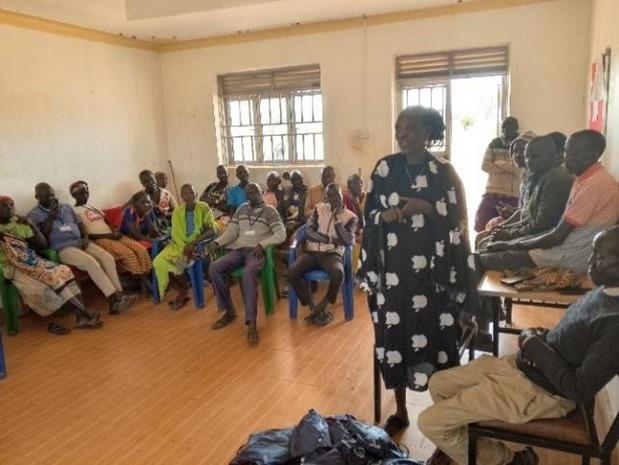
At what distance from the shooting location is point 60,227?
4.44 m

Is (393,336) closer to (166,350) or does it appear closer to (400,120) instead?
(400,120)

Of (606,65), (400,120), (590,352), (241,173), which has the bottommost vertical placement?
(590,352)

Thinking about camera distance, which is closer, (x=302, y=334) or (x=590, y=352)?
(x=590, y=352)

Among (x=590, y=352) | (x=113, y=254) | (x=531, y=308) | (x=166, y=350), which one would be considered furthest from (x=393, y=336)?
(x=113, y=254)

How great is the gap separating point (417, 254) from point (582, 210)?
2.86 feet

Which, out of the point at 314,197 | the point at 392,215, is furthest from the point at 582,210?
the point at 314,197

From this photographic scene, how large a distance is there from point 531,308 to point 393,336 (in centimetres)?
229

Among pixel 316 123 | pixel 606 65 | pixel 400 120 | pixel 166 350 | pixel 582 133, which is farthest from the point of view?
pixel 316 123

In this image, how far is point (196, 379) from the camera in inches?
122

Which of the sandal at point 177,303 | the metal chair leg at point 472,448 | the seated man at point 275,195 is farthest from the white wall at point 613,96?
the sandal at point 177,303

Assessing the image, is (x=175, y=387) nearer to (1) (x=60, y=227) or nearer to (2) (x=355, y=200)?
(1) (x=60, y=227)

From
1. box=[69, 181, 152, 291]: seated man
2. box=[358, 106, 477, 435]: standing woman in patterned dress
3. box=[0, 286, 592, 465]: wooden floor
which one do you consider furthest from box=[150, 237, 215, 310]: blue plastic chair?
box=[358, 106, 477, 435]: standing woman in patterned dress

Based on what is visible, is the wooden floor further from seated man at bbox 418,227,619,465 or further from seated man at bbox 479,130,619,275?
seated man at bbox 479,130,619,275

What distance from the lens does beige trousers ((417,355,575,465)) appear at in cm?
163
